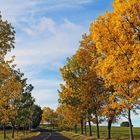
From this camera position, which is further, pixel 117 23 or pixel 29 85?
pixel 29 85

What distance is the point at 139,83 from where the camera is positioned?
92.9ft

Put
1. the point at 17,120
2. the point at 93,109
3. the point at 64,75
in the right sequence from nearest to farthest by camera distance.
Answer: the point at 93,109 < the point at 64,75 < the point at 17,120

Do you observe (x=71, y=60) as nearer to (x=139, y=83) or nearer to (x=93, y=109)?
(x=93, y=109)

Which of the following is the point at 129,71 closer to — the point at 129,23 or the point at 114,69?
the point at 114,69

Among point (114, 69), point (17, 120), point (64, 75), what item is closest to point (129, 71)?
point (114, 69)

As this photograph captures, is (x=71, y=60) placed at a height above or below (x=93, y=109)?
above

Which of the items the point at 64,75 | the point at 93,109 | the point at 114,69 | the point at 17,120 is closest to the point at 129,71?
the point at 114,69

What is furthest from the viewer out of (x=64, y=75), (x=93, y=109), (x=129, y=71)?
(x=64, y=75)

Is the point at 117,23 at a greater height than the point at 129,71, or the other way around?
the point at 117,23

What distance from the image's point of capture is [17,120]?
8256 cm

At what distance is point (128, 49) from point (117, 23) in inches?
78.4

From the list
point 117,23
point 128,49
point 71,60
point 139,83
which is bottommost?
point 139,83

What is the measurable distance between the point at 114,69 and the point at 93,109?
79.3 ft

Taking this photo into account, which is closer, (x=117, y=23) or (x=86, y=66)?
(x=117, y=23)
